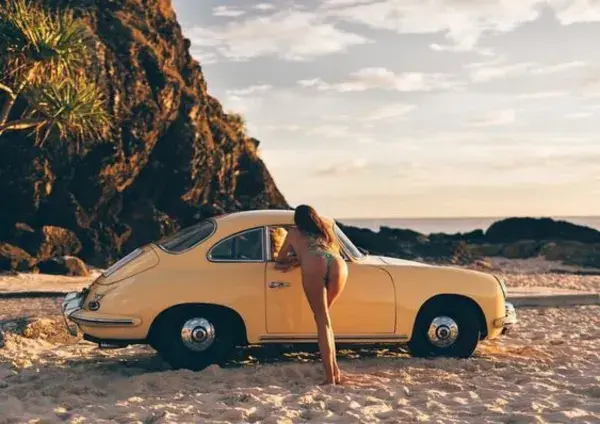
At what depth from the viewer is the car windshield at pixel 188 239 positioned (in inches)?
283

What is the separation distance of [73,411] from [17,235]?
1801cm

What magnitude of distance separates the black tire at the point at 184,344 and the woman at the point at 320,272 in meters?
1.02

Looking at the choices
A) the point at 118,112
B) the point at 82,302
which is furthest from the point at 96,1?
the point at 82,302

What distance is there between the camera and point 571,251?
35562 mm

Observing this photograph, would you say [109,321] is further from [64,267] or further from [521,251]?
[521,251]

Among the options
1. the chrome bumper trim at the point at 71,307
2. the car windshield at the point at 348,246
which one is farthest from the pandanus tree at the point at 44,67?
the car windshield at the point at 348,246

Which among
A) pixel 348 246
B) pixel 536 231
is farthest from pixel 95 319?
pixel 536 231

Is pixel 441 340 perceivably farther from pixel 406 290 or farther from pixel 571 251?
pixel 571 251

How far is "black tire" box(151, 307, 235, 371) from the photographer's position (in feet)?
22.6

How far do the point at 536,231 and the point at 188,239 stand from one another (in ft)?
145

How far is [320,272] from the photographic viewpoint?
21.2ft

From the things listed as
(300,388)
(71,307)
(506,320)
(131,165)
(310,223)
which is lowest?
(300,388)

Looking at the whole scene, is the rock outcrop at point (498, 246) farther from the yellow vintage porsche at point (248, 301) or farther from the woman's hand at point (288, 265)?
the woman's hand at point (288, 265)

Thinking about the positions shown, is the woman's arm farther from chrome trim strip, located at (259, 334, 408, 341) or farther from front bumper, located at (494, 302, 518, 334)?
front bumper, located at (494, 302, 518, 334)
